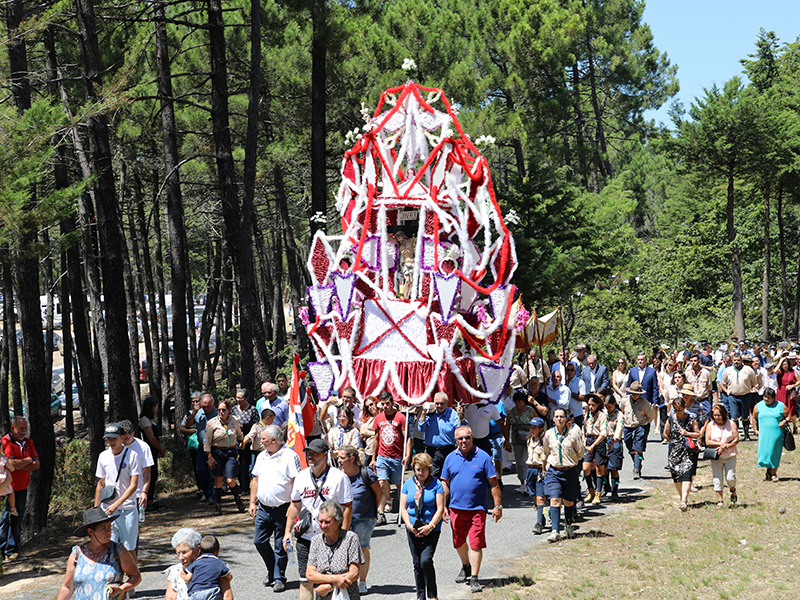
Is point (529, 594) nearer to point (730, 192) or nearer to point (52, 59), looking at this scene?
point (52, 59)

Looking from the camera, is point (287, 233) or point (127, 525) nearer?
point (127, 525)

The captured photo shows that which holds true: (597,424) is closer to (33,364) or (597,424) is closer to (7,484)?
(7,484)

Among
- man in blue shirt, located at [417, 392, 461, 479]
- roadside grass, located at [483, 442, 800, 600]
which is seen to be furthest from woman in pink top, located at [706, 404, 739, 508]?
man in blue shirt, located at [417, 392, 461, 479]

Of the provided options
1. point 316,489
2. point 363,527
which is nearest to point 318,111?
point 363,527

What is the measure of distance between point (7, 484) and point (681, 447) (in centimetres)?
853

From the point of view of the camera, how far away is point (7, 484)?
1038 centimetres

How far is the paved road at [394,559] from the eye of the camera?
9.00m

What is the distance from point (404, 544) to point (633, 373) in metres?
7.40

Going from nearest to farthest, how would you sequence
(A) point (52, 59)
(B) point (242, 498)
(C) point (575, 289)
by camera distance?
(B) point (242, 498) < (A) point (52, 59) < (C) point (575, 289)

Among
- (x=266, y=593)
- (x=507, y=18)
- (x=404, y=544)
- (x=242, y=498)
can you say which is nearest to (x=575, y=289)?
(x=507, y=18)

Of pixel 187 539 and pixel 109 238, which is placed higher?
pixel 109 238

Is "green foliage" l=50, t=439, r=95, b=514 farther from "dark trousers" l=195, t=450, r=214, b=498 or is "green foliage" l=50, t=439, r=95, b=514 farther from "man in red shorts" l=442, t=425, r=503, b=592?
"man in red shorts" l=442, t=425, r=503, b=592

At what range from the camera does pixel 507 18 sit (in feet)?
102

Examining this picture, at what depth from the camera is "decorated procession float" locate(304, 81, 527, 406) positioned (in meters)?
13.9
